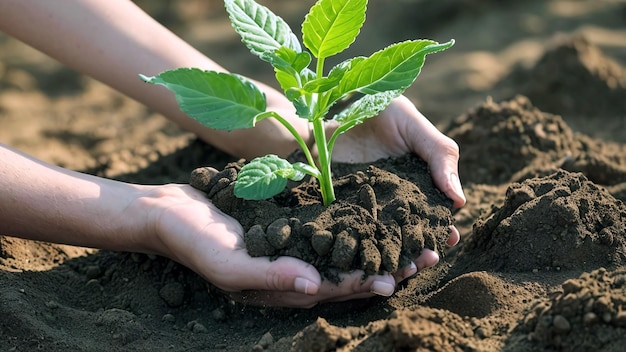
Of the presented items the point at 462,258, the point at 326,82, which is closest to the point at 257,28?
the point at 326,82

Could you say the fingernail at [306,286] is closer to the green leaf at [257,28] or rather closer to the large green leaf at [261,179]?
the large green leaf at [261,179]

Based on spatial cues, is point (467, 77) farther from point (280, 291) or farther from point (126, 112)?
point (280, 291)

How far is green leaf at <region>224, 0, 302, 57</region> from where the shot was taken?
2037 mm

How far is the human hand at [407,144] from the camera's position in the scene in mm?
2170

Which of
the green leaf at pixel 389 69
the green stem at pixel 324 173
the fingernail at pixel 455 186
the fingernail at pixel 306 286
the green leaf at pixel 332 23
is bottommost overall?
the fingernail at pixel 455 186

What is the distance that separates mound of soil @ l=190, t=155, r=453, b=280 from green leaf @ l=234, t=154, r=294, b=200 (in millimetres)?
83

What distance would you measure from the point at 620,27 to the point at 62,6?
3.43 m

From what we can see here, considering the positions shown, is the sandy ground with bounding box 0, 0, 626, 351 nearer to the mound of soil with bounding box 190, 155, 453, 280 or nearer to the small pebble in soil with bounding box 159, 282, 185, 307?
the small pebble in soil with bounding box 159, 282, 185, 307

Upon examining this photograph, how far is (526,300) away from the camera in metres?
1.87

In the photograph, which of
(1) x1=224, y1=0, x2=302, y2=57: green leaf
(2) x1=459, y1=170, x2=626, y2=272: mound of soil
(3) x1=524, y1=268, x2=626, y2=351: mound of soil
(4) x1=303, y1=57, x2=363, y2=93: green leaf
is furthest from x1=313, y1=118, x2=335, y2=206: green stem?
(3) x1=524, y1=268, x2=626, y2=351: mound of soil

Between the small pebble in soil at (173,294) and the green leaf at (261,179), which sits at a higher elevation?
the green leaf at (261,179)

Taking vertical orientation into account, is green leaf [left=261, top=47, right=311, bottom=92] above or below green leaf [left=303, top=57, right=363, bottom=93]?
above

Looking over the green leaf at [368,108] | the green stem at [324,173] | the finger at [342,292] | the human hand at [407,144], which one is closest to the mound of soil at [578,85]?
the human hand at [407,144]

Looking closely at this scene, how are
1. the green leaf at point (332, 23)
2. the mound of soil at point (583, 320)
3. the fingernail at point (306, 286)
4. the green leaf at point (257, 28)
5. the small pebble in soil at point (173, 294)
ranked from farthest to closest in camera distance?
the small pebble in soil at point (173, 294) < the green leaf at point (257, 28) < the green leaf at point (332, 23) < the fingernail at point (306, 286) < the mound of soil at point (583, 320)
